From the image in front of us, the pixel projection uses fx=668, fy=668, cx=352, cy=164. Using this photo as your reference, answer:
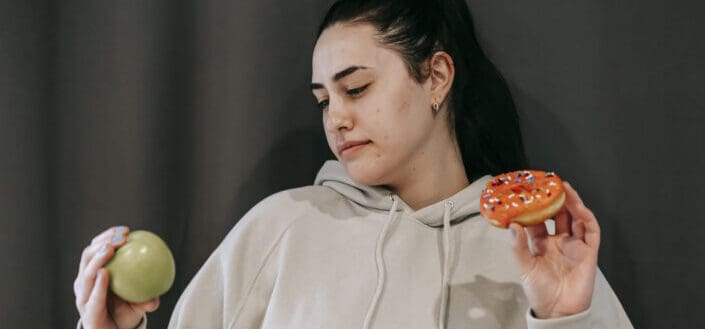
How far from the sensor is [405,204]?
1314mm

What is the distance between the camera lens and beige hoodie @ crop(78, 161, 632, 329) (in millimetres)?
1178

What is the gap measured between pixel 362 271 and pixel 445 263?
152 mm

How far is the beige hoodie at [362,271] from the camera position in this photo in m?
1.18

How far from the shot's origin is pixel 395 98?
1.24 metres

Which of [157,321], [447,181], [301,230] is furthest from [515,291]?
[157,321]

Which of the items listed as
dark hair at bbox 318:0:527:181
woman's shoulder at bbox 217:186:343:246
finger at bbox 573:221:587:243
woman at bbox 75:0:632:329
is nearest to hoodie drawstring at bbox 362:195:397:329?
woman at bbox 75:0:632:329

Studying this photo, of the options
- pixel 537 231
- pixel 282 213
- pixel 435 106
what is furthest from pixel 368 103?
pixel 537 231

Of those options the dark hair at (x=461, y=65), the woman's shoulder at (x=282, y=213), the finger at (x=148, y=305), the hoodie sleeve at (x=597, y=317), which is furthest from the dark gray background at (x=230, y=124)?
the finger at (x=148, y=305)

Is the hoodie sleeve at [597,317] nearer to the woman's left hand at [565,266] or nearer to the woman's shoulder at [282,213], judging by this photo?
the woman's left hand at [565,266]

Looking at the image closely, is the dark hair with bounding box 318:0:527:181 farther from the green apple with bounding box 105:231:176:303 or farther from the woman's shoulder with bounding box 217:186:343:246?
the green apple with bounding box 105:231:176:303

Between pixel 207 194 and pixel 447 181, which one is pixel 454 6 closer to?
pixel 447 181

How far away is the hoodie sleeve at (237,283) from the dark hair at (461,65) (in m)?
0.41

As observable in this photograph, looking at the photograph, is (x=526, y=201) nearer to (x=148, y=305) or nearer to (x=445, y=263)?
(x=445, y=263)

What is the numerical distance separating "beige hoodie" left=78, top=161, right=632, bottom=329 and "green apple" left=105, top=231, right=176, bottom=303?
23 centimetres
